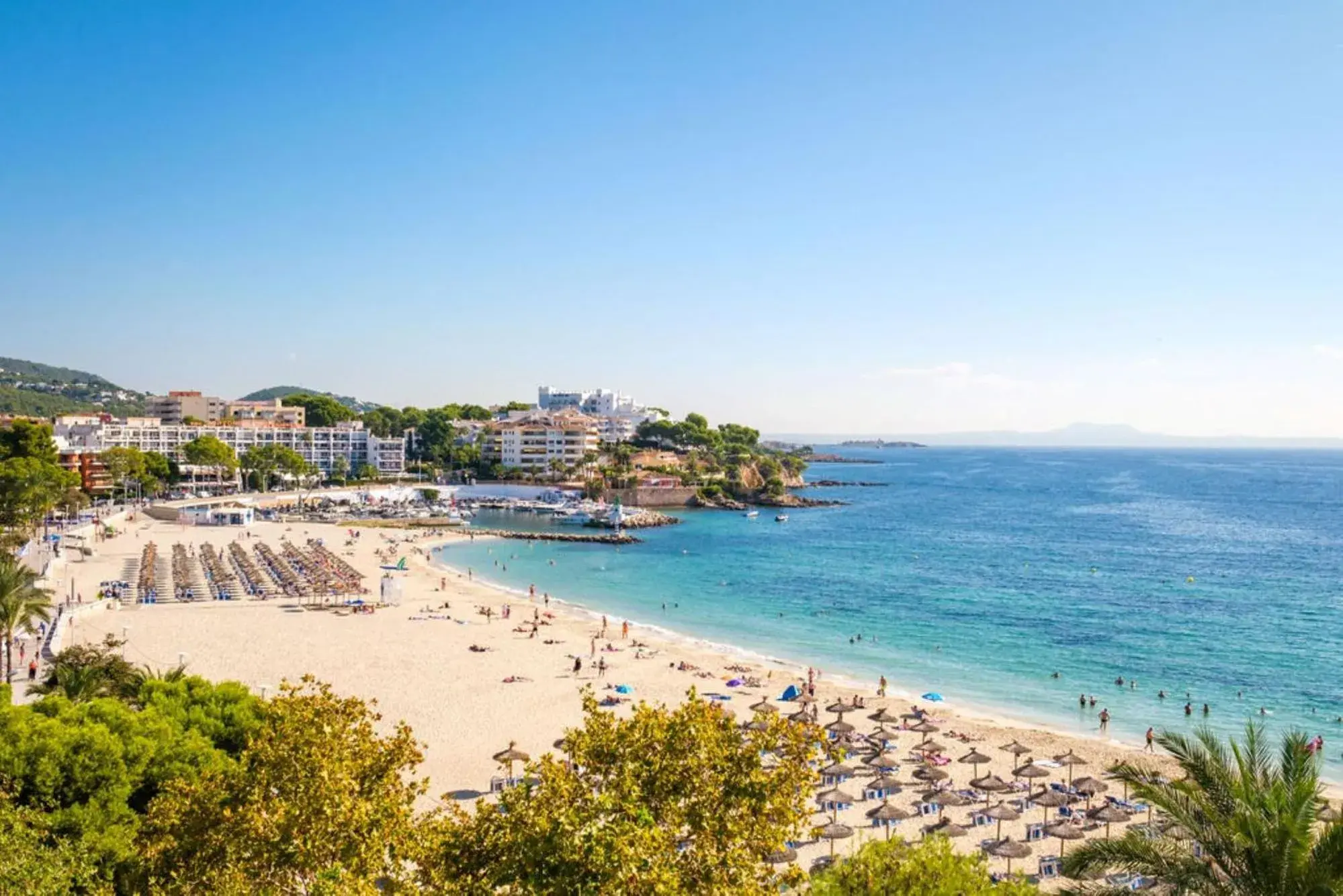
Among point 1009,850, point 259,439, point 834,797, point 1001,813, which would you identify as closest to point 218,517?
point 259,439

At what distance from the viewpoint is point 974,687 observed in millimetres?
31797

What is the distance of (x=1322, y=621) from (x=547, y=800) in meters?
48.5

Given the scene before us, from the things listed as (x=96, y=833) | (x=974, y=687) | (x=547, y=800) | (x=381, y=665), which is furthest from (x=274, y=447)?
(x=547, y=800)

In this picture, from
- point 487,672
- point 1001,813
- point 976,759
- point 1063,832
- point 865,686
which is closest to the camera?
point 1063,832

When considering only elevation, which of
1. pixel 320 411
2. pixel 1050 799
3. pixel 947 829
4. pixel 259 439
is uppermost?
pixel 320 411

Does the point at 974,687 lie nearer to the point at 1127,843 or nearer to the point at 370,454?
the point at 1127,843

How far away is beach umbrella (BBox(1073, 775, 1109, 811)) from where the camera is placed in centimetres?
2044

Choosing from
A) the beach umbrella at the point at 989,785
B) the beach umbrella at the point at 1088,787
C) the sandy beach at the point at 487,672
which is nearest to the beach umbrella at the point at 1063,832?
the sandy beach at the point at 487,672

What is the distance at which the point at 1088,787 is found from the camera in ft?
67.7

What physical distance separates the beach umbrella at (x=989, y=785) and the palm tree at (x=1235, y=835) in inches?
399

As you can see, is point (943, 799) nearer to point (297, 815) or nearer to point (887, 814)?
point (887, 814)

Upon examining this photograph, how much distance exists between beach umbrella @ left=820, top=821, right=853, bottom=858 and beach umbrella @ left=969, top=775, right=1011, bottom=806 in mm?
4370

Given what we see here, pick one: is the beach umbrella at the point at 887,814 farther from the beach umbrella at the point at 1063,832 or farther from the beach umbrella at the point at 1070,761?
the beach umbrella at the point at 1070,761

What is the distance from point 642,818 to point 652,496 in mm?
99279
